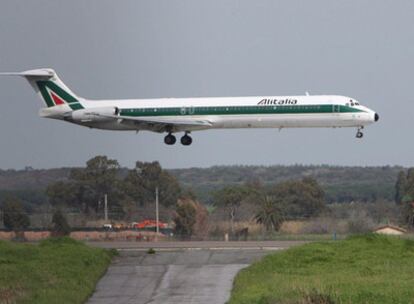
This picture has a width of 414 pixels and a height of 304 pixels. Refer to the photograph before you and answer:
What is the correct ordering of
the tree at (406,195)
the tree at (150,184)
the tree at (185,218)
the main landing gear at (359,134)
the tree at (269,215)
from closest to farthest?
the main landing gear at (359,134) → the tree at (185,218) → the tree at (269,215) → the tree at (406,195) → the tree at (150,184)

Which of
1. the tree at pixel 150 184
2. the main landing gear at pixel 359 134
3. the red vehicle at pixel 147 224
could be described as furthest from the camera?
the tree at pixel 150 184

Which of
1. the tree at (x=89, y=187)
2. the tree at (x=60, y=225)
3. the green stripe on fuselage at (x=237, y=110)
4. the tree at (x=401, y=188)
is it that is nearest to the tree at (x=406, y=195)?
the tree at (x=401, y=188)

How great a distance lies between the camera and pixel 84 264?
6012 centimetres

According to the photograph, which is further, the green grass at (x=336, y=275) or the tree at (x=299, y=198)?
the tree at (x=299, y=198)

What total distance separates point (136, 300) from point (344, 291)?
9.56m

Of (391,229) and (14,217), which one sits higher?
(14,217)

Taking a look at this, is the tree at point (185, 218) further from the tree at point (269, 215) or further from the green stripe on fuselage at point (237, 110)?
the green stripe on fuselage at point (237, 110)

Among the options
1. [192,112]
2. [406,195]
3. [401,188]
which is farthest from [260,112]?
[401,188]

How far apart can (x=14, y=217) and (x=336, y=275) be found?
42.5 metres

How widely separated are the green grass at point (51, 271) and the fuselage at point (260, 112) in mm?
22397

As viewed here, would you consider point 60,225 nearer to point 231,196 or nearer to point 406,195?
point 231,196

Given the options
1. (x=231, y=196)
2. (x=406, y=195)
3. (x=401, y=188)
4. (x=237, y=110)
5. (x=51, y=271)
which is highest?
(x=237, y=110)

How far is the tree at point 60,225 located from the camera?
8647 cm

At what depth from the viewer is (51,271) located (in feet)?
184
